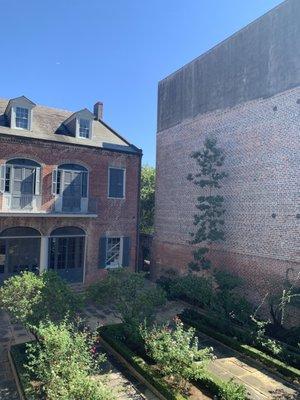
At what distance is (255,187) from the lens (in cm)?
1666

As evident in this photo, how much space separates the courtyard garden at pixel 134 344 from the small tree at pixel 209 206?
281cm

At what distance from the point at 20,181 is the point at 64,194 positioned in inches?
103

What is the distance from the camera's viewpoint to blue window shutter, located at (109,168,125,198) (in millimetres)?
21562

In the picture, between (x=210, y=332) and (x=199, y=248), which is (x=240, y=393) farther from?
(x=199, y=248)

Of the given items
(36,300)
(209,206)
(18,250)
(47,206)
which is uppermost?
(209,206)

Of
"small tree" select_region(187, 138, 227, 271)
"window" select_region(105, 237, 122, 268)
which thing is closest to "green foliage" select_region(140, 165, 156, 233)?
"window" select_region(105, 237, 122, 268)

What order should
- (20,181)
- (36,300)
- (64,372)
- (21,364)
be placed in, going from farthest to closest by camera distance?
(20,181) < (36,300) < (21,364) < (64,372)

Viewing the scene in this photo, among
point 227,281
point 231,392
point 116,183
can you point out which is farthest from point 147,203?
point 231,392

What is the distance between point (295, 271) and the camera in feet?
47.1

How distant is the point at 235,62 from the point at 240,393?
1635 cm

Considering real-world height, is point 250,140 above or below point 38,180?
above

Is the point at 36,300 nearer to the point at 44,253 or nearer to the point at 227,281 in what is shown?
the point at 44,253

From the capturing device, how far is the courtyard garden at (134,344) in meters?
8.38

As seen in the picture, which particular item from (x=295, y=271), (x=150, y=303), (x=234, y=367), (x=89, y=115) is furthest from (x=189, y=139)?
(x=234, y=367)
